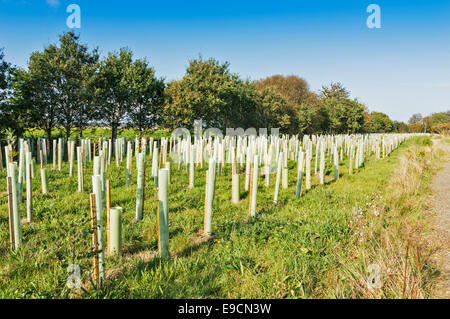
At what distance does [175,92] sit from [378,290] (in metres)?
22.2

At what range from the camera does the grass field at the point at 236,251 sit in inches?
113

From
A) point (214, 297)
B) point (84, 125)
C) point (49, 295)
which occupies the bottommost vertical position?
point (214, 297)

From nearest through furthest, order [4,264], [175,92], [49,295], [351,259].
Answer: [49,295]
[4,264]
[351,259]
[175,92]

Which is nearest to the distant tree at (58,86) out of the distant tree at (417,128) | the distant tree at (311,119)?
the distant tree at (311,119)

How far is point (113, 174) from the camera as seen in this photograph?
9.25 metres

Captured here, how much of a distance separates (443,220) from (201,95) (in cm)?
1935

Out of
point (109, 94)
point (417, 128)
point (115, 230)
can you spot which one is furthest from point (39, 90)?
point (417, 128)

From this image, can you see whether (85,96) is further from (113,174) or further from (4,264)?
(4,264)

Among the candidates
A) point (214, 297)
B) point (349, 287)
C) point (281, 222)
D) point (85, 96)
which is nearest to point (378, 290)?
point (349, 287)

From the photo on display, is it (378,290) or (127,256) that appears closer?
(378,290)

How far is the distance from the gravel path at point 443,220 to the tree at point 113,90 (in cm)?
2061

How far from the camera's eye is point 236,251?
3725 mm

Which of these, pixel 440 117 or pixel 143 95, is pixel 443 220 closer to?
pixel 143 95

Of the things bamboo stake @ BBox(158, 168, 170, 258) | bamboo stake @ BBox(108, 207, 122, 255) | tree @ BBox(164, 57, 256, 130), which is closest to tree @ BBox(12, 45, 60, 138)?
tree @ BBox(164, 57, 256, 130)
